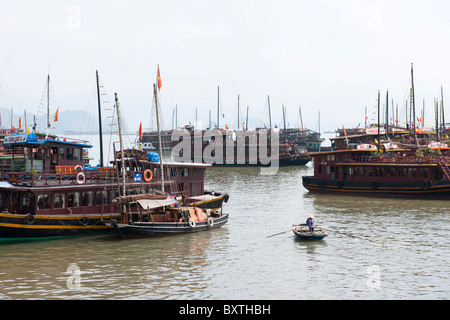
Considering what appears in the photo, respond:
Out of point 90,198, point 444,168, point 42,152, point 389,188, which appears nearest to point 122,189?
point 90,198

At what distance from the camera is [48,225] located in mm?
28000

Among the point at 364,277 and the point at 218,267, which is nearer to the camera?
the point at 364,277

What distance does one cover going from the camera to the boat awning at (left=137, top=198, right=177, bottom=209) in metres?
28.8

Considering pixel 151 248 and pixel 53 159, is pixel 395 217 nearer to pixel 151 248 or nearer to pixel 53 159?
pixel 151 248

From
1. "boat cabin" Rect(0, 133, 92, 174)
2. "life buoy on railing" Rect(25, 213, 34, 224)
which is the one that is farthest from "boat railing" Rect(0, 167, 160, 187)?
"life buoy on railing" Rect(25, 213, 34, 224)

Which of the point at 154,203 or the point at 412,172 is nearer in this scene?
the point at 154,203

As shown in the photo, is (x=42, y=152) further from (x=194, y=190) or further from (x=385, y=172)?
(x=385, y=172)

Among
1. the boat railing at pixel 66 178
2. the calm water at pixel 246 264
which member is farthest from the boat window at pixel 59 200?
the calm water at pixel 246 264

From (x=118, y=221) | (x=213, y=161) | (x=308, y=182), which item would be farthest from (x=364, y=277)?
(x=213, y=161)

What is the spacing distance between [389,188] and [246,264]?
30.2 metres

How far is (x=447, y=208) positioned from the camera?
42.4 meters

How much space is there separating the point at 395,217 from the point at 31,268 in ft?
90.2

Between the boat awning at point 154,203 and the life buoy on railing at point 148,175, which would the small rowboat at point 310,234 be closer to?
the boat awning at point 154,203

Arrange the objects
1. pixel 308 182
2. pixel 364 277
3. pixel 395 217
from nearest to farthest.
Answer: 1. pixel 364 277
2. pixel 395 217
3. pixel 308 182
